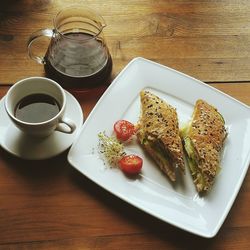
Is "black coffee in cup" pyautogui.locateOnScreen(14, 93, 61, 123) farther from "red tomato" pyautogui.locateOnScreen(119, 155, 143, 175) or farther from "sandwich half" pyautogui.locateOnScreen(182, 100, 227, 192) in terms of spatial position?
"sandwich half" pyautogui.locateOnScreen(182, 100, 227, 192)

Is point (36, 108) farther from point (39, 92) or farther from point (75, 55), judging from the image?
point (75, 55)

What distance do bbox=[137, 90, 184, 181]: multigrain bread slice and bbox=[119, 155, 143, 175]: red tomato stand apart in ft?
0.19

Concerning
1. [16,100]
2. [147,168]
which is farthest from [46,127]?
[147,168]

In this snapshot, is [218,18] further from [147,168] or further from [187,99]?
[147,168]

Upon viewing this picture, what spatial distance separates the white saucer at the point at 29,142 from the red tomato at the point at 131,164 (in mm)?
141

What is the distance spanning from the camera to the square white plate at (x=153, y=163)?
1.01 m

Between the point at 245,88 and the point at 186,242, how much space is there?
1.64 ft

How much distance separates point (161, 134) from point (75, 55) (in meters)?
0.32

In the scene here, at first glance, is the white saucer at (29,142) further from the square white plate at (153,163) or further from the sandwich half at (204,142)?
the sandwich half at (204,142)

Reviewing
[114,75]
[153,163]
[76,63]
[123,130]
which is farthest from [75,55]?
[153,163]

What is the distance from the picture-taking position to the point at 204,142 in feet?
3.63

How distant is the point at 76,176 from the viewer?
1072mm

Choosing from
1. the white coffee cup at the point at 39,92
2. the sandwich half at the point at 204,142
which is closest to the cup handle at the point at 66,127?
the white coffee cup at the point at 39,92

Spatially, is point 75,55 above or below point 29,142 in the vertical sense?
above
